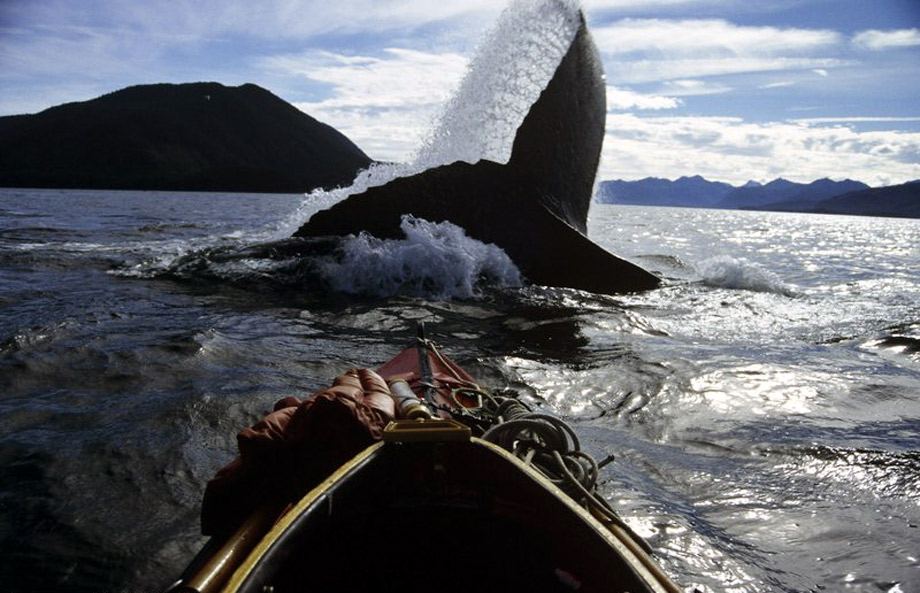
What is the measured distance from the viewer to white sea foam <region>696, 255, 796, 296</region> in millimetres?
12266

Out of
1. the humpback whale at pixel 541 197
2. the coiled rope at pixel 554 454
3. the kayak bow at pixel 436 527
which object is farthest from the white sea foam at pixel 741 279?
the kayak bow at pixel 436 527

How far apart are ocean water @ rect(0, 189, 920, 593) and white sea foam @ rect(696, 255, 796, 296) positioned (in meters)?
0.55

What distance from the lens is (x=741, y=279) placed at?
1262 cm

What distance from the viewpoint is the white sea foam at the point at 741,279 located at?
40.2ft

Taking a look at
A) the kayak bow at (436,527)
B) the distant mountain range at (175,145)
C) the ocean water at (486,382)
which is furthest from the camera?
the distant mountain range at (175,145)

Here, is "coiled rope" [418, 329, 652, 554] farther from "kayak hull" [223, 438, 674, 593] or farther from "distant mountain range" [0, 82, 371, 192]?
"distant mountain range" [0, 82, 371, 192]

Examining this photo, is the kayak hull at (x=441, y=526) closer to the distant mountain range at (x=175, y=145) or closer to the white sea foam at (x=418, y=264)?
the white sea foam at (x=418, y=264)

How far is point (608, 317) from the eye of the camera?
28.2 feet

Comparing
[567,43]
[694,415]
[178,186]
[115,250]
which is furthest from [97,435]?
[178,186]

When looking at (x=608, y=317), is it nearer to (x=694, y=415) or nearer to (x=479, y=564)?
(x=694, y=415)

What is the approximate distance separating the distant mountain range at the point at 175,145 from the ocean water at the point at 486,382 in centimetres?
10352

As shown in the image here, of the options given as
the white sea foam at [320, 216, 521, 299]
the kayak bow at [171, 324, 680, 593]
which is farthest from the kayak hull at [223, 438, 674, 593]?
the white sea foam at [320, 216, 521, 299]

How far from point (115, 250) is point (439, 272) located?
7.91 metres

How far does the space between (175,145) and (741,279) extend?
494ft
